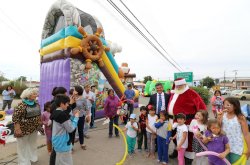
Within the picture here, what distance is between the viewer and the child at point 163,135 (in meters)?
4.14

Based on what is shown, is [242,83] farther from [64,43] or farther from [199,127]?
[199,127]

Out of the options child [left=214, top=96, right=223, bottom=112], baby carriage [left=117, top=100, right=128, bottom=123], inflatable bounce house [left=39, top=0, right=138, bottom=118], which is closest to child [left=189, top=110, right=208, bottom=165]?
baby carriage [left=117, top=100, right=128, bottom=123]

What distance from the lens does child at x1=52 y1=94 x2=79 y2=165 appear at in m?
2.93

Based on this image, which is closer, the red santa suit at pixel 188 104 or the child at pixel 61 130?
the child at pixel 61 130

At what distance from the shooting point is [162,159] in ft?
13.8

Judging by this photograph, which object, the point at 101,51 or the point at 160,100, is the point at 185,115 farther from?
the point at 101,51

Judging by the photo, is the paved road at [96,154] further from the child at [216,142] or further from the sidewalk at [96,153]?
the child at [216,142]

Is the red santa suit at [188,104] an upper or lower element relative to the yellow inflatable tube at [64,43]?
lower

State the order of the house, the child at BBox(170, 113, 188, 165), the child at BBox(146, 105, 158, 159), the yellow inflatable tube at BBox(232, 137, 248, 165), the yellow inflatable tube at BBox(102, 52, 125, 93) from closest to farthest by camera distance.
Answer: the yellow inflatable tube at BBox(232, 137, 248, 165) < the child at BBox(170, 113, 188, 165) < the child at BBox(146, 105, 158, 159) < the yellow inflatable tube at BBox(102, 52, 125, 93) < the house

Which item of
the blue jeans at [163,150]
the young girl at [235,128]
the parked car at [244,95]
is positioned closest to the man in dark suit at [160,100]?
the blue jeans at [163,150]

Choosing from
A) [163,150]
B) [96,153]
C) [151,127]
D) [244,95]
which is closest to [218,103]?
[151,127]

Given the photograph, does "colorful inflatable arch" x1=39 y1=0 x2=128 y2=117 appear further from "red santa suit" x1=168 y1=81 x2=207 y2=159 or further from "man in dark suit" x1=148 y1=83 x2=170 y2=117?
"red santa suit" x1=168 y1=81 x2=207 y2=159

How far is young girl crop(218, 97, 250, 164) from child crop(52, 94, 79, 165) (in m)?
2.37

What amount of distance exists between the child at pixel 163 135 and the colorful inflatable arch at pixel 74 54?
4.20m
